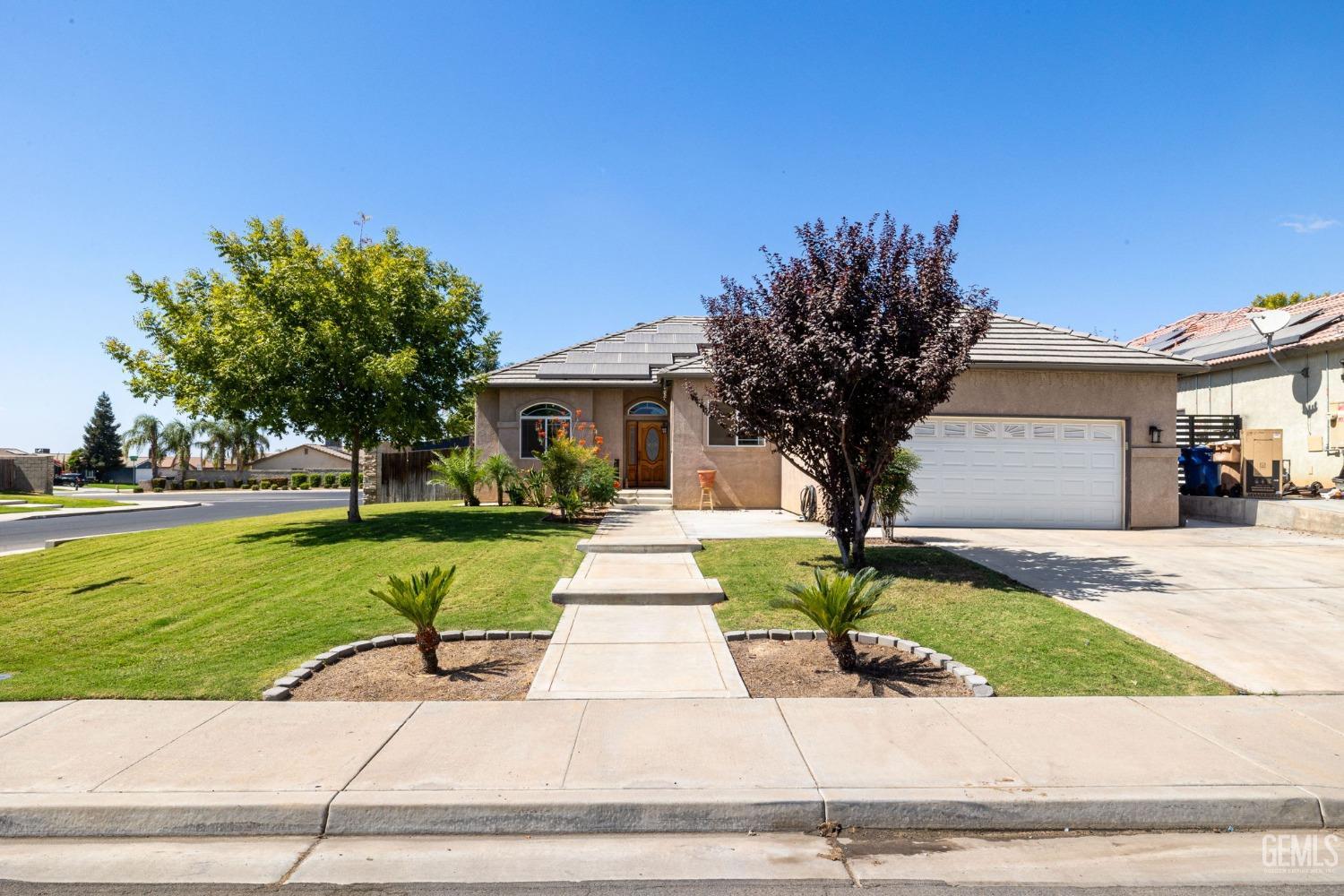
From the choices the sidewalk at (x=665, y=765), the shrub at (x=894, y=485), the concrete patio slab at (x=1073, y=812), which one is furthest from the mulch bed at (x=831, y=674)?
the shrub at (x=894, y=485)

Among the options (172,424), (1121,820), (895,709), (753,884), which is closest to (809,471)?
(895,709)

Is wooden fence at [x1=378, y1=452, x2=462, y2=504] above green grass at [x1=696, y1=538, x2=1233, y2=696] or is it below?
above

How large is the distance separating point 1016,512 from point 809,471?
7012 millimetres

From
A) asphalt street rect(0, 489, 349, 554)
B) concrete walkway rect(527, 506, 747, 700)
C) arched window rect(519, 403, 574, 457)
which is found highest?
arched window rect(519, 403, 574, 457)

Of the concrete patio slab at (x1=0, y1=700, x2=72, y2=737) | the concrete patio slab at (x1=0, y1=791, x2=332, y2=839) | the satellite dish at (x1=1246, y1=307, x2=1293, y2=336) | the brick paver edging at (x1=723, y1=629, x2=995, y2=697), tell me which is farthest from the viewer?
the satellite dish at (x1=1246, y1=307, x2=1293, y2=336)

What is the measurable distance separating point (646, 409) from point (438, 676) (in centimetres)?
1667

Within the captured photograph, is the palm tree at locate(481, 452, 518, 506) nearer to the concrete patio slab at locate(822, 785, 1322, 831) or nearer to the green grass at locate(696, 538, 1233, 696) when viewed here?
the green grass at locate(696, 538, 1233, 696)

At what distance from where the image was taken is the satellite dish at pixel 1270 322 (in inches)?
762

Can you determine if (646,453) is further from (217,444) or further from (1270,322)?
(217,444)

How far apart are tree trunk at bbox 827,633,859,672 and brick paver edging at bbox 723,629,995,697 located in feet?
2.43

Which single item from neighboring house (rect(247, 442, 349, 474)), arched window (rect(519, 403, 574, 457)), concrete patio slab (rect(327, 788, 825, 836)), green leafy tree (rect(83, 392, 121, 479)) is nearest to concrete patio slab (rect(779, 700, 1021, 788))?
concrete patio slab (rect(327, 788, 825, 836))

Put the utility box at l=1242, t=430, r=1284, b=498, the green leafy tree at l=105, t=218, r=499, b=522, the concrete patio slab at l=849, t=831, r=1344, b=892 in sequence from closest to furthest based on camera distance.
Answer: the concrete patio slab at l=849, t=831, r=1344, b=892 < the green leafy tree at l=105, t=218, r=499, b=522 < the utility box at l=1242, t=430, r=1284, b=498

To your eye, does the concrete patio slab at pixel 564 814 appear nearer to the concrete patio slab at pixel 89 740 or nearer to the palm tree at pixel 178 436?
the concrete patio slab at pixel 89 740

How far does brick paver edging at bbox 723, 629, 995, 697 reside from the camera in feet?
19.8
